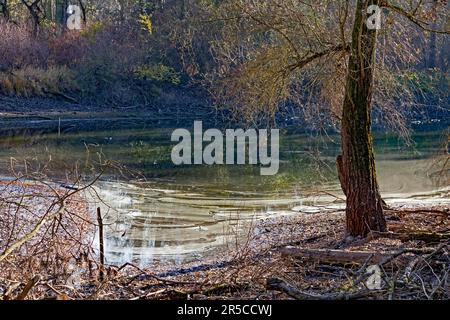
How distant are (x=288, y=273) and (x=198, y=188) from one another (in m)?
11.3

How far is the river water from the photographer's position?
41.4 feet

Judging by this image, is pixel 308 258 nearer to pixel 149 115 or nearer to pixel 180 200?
pixel 180 200

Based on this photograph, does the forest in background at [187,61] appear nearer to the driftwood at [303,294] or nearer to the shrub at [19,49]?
the shrub at [19,49]

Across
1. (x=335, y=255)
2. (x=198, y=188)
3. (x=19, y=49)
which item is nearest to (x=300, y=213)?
(x=198, y=188)

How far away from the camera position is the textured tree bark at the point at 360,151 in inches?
392

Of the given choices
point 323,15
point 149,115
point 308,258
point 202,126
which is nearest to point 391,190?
point 323,15

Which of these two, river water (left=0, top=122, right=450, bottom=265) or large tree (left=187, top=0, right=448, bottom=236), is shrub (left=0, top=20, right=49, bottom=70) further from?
large tree (left=187, top=0, right=448, bottom=236)

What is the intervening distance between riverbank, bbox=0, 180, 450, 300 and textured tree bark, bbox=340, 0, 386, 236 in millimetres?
339

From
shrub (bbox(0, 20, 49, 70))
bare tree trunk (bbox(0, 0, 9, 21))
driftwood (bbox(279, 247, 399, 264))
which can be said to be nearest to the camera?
driftwood (bbox(279, 247, 399, 264))

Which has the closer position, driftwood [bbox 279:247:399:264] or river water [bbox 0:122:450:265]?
driftwood [bbox 279:247:399:264]

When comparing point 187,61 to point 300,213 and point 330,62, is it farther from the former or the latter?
point 330,62

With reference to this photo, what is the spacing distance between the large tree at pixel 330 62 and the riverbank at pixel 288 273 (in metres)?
0.92

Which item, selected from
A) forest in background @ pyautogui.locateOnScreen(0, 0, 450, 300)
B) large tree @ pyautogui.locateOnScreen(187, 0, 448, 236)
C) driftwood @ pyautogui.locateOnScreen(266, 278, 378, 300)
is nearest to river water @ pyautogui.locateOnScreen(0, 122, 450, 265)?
forest in background @ pyautogui.locateOnScreen(0, 0, 450, 300)

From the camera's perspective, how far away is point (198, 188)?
18.8 m
